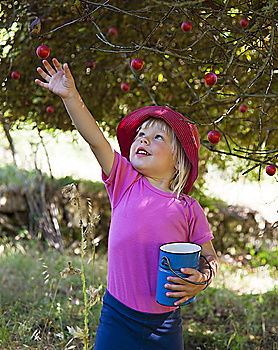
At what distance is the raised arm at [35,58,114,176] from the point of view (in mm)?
1590

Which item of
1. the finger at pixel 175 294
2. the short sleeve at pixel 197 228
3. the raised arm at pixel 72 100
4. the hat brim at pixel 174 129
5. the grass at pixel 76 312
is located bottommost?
the grass at pixel 76 312

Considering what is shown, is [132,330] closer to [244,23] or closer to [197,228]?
[197,228]

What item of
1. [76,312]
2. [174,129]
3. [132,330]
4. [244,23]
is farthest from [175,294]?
[76,312]

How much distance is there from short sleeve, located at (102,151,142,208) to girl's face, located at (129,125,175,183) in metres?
0.03

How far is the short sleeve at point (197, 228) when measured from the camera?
1769 millimetres

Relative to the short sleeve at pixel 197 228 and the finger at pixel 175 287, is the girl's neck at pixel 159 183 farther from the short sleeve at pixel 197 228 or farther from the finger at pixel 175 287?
the finger at pixel 175 287

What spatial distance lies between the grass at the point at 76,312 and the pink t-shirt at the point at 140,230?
0.65 metres

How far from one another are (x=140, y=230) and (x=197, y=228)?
0.21 meters

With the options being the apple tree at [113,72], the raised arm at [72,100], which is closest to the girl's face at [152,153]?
the raised arm at [72,100]

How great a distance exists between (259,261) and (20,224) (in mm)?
2563

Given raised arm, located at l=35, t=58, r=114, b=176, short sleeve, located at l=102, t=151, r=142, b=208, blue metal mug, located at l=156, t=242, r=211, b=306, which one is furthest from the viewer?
short sleeve, located at l=102, t=151, r=142, b=208

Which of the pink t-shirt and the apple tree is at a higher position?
the apple tree

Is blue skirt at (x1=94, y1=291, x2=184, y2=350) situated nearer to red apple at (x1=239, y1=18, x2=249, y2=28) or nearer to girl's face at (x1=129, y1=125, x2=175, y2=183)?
girl's face at (x1=129, y1=125, x2=175, y2=183)

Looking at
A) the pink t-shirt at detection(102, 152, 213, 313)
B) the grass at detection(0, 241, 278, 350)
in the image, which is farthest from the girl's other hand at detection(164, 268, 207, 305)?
the grass at detection(0, 241, 278, 350)
